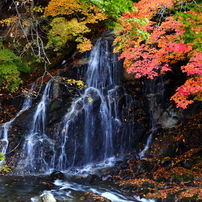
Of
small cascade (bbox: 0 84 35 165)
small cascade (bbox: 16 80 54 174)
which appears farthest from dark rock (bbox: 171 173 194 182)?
small cascade (bbox: 0 84 35 165)

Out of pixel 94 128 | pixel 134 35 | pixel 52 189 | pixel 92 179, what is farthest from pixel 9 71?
pixel 134 35

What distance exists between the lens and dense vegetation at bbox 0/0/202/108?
4.57m

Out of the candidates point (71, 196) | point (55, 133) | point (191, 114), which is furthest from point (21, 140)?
point (191, 114)

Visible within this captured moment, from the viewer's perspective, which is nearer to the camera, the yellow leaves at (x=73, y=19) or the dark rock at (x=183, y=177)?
the dark rock at (x=183, y=177)

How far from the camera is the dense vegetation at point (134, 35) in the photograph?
15.0 ft

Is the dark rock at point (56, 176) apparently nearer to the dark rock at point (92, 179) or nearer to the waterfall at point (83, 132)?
the waterfall at point (83, 132)

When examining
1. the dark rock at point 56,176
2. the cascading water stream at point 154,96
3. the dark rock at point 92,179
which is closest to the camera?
the dark rock at point 92,179

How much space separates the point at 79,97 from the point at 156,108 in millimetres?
4251

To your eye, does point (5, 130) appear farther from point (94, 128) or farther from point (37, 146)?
point (94, 128)

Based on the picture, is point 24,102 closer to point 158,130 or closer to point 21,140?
point 21,140

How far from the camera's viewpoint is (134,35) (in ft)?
20.2

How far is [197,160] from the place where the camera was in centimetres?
847

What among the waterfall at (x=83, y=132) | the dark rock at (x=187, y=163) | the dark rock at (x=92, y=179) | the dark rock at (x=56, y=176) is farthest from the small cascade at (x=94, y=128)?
the dark rock at (x=187, y=163)

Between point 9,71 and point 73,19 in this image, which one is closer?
point 9,71
